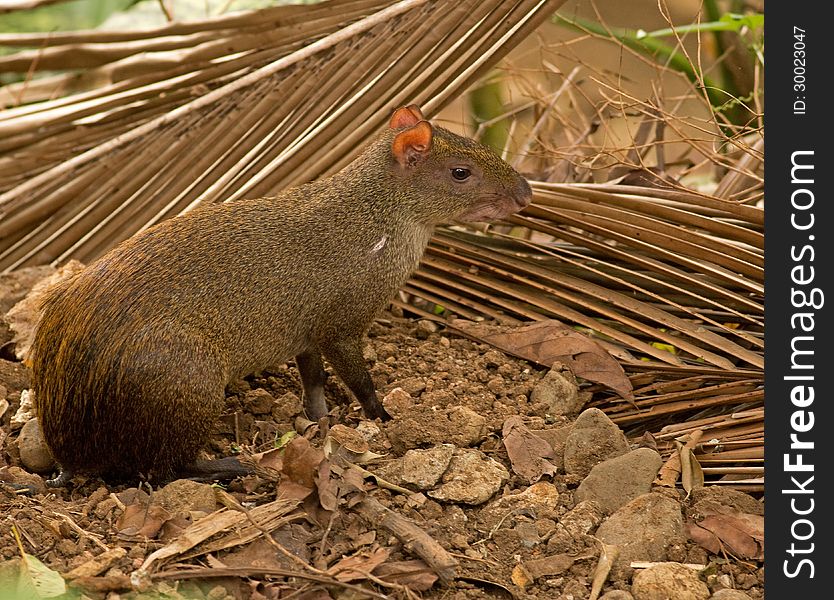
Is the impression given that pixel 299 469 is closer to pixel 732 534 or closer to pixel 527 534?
pixel 527 534

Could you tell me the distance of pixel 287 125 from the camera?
4.61m

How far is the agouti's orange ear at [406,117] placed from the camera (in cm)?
423

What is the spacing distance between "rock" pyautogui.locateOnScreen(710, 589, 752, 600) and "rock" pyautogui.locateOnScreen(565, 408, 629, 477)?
0.65m

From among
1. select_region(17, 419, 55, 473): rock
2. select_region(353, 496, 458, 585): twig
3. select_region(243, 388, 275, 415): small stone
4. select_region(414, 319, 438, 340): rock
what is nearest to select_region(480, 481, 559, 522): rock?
select_region(353, 496, 458, 585): twig

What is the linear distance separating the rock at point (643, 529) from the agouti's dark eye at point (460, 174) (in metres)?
1.55

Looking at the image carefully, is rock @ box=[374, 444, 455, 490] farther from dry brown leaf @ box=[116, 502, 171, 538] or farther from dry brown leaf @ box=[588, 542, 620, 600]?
dry brown leaf @ box=[116, 502, 171, 538]

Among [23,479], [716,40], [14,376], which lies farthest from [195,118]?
[716,40]

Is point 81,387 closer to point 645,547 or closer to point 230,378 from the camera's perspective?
point 230,378

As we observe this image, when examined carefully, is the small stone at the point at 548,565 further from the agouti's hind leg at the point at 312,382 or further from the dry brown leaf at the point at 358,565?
the agouti's hind leg at the point at 312,382

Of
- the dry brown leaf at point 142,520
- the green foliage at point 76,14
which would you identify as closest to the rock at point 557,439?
the dry brown leaf at point 142,520

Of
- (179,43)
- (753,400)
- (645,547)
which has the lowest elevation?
(645,547)

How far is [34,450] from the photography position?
12.2 ft

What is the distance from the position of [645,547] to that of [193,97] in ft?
9.42
